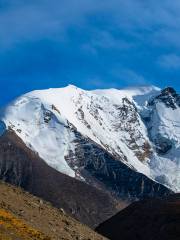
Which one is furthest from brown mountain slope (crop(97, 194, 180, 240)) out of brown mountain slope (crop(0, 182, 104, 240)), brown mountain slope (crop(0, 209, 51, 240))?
brown mountain slope (crop(0, 209, 51, 240))

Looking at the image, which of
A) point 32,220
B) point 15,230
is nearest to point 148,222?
point 32,220

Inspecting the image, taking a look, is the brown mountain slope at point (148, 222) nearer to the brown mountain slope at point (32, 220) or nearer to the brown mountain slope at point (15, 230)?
the brown mountain slope at point (32, 220)

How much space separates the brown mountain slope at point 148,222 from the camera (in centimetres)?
8238

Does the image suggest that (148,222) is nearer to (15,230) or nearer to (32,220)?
(32,220)

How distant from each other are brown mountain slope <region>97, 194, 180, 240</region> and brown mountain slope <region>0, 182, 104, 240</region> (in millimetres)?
42221

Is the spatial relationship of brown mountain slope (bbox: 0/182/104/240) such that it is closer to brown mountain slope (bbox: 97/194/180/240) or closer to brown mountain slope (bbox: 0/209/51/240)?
brown mountain slope (bbox: 0/209/51/240)

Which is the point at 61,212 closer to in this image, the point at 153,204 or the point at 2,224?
the point at 2,224

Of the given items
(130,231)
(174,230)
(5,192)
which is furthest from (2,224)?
(130,231)

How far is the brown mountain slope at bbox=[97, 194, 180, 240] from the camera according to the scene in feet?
270

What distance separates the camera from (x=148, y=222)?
87.0 m

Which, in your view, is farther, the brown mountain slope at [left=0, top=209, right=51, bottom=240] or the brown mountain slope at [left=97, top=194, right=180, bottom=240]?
the brown mountain slope at [left=97, top=194, right=180, bottom=240]

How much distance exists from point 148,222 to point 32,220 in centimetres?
5357

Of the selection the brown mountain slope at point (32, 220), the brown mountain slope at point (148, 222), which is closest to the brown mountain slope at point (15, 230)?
the brown mountain slope at point (32, 220)

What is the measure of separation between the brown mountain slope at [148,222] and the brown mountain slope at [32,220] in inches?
1662
